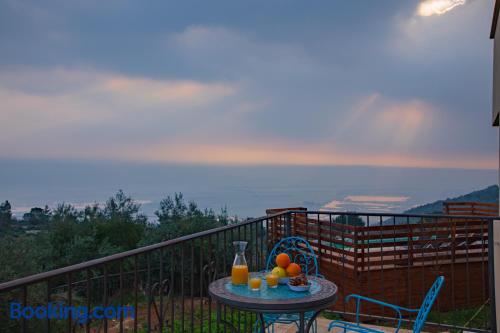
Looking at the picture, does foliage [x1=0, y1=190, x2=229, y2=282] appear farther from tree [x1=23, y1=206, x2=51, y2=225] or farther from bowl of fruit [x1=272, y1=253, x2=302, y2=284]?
bowl of fruit [x1=272, y1=253, x2=302, y2=284]

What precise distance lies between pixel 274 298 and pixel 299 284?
0.22 meters

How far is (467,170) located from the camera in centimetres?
Result: 1054

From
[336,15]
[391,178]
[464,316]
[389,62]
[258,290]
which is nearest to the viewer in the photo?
[258,290]

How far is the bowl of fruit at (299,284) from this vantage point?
2.23 m

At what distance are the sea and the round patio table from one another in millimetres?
7427

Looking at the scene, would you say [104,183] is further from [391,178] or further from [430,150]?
[430,150]

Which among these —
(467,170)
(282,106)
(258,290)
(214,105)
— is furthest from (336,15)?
(258,290)

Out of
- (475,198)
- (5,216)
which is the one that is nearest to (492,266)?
(475,198)

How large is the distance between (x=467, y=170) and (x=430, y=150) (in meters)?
1.10

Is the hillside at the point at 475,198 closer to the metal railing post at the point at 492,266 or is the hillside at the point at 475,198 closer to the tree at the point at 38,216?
the metal railing post at the point at 492,266

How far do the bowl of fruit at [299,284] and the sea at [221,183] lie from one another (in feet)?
24.3

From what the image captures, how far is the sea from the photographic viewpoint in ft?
34.7
